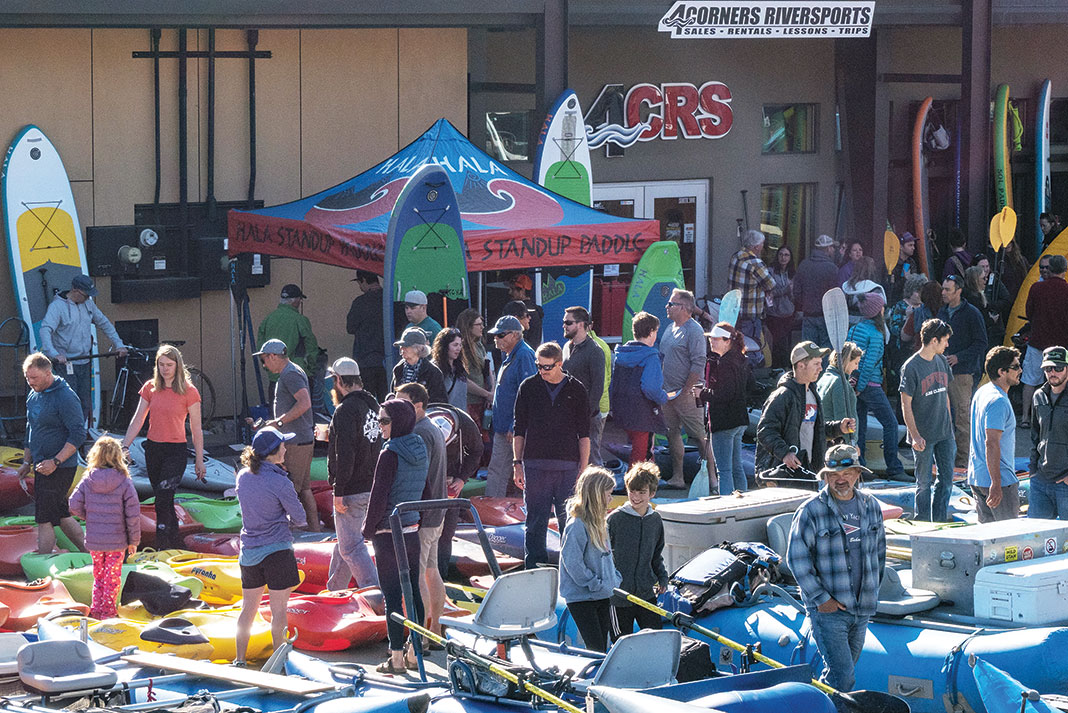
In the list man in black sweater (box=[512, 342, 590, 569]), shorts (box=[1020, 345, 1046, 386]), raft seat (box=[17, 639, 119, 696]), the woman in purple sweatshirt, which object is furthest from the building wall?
raft seat (box=[17, 639, 119, 696])

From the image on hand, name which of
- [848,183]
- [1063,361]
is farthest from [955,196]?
[1063,361]

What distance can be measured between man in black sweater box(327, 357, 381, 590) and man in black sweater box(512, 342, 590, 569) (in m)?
0.91

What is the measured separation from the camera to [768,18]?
1548cm

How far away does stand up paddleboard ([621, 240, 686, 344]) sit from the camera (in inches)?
554

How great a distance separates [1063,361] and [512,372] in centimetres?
343

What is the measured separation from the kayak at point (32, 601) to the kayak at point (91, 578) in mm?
128

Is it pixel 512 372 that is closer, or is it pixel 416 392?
pixel 416 392

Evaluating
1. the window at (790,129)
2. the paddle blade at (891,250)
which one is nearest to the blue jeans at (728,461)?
the paddle blade at (891,250)

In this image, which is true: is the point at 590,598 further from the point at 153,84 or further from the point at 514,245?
the point at 153,84

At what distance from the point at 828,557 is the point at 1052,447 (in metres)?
2.91

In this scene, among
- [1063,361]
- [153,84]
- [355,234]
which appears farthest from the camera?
[153,84]

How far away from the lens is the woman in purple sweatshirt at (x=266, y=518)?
25.4 feet

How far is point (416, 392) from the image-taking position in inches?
326

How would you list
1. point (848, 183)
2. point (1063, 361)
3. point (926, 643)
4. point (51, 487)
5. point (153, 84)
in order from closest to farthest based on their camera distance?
point (926, 643) < point (1063, 361) < point (51, 487) < point (153, 84) < point (848, 183)
